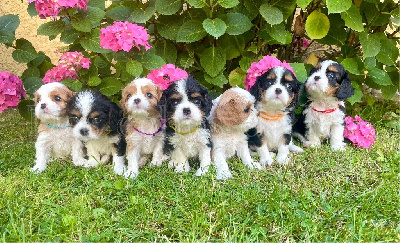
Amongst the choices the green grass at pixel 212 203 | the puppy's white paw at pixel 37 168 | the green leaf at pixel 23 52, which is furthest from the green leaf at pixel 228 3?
the puppy's white paw at pixel 37 168

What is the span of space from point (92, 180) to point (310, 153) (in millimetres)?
2548

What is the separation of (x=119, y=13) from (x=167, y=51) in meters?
0.79

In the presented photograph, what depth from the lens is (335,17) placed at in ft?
15.8

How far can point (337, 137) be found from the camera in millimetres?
4340

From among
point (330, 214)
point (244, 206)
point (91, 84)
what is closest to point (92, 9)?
point (91, 84)

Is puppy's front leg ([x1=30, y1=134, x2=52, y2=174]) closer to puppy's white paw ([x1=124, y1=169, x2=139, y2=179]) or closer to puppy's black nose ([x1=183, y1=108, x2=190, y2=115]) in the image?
puppy's white paw ([x1=124, y1=169, x2=139, y2=179])

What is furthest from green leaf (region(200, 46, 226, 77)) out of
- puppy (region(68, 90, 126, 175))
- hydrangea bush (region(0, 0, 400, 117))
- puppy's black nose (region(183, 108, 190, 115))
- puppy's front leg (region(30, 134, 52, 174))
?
puppy's front leg (region(30, 134, 52, 174))

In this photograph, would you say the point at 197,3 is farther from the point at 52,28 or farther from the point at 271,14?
the point at 52,28

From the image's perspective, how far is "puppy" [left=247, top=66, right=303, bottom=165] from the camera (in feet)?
12.5

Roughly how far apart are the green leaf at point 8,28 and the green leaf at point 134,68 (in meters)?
1.57

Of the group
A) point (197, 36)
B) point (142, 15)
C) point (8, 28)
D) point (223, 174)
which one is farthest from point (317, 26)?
point (8, 28)

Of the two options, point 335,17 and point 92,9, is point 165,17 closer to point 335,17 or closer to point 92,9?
point 92,9

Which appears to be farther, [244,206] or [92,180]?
[92,180]

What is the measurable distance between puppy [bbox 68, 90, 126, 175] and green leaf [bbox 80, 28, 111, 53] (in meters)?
0.67
